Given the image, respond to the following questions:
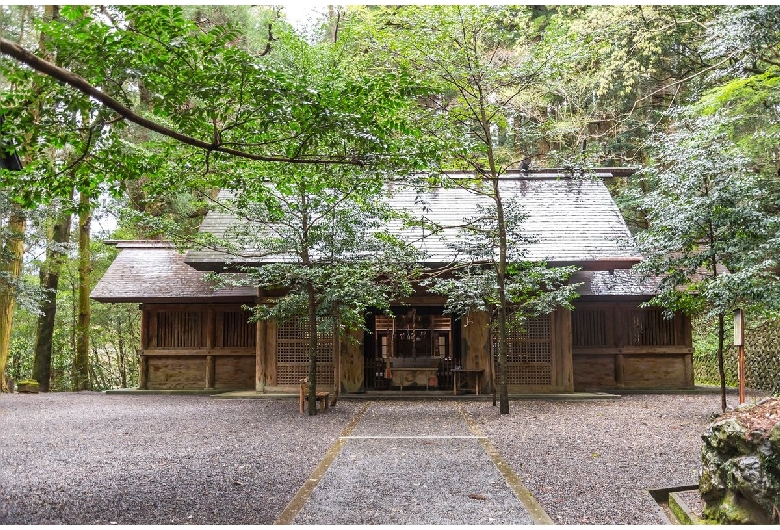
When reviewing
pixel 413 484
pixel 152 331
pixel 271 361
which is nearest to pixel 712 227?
pixel 413 484

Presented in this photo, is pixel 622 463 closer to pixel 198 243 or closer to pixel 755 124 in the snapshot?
pixel 198 243

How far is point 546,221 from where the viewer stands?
1350 centimetres

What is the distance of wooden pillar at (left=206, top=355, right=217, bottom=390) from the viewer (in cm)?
1400

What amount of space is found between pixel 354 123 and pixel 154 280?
11.0 m

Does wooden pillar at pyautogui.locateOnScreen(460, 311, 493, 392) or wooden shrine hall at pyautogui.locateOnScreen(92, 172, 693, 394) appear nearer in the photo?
wooden pillar at pyautogui.locateOnScreen(460, 311, 493, 392)

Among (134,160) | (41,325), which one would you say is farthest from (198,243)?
(41,325)

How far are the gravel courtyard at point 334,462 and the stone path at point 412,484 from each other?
0.07 ft

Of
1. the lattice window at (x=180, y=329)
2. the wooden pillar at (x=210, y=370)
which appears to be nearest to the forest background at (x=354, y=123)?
the lattice window at (x=180, y=329)

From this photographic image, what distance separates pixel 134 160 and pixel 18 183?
33.7 inches

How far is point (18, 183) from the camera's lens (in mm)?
4711

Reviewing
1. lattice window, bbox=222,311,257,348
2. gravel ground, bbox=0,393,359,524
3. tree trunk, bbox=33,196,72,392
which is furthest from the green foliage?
tree trunk, bbox=33,196,72,392

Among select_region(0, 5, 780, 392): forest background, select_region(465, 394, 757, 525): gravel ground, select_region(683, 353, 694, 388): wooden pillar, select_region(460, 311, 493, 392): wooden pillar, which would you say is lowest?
select_region(465, 394, 757, 525): gravel ground

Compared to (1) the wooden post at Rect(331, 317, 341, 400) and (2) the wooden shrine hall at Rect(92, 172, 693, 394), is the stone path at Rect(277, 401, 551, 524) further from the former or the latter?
(2) the wooden shrine hall at Rect(92, 172, 693, 394)

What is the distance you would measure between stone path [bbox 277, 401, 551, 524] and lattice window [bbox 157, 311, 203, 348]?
24.2 feet
